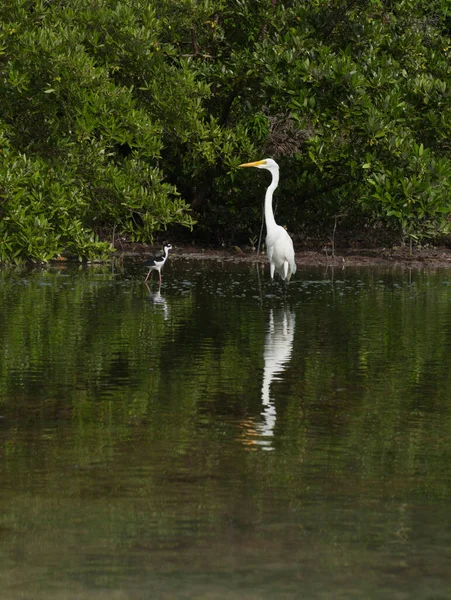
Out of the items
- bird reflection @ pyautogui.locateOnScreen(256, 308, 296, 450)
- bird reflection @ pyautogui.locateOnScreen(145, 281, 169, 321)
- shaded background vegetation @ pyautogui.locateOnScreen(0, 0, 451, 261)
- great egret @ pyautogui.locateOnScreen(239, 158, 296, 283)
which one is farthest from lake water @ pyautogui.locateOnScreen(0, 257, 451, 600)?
shaded background vegetation @ pyautogui.locateOnScreen(0, 0, 451, 261)

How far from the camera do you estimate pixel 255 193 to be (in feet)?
89.1

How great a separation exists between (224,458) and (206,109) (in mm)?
20428

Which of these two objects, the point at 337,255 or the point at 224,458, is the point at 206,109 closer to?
the point at 337,255

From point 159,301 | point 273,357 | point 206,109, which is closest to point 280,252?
point 159,301

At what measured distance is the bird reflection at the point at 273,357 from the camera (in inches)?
322

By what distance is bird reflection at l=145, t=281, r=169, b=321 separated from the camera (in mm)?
16078

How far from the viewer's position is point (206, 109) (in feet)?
88.6

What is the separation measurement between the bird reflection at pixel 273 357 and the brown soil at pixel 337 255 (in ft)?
28.9

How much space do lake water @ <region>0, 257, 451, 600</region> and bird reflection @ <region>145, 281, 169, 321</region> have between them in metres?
1.10

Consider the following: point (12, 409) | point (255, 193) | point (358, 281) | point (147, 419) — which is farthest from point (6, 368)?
point (255, 193)

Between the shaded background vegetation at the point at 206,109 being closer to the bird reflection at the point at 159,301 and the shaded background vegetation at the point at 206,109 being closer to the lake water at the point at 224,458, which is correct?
the bird reflection at the point at 159,301

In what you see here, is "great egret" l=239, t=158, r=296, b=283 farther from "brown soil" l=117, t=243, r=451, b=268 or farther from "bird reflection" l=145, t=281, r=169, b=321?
"brown soil" l=117, t=243, r=451, b=268

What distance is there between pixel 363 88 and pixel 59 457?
1757 cm

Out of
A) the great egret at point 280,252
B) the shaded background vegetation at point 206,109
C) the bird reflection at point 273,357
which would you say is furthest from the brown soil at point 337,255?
the bird reflection at point 273,357
